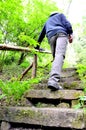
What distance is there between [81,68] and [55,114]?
1.90m

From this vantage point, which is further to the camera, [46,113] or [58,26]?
[58,26]

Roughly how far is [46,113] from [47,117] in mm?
57

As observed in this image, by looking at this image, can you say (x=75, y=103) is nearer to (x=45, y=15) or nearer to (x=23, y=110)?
(x=23, y=110)

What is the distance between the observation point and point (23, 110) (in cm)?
365

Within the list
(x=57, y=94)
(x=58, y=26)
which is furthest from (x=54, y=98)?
(x=58, y=26)

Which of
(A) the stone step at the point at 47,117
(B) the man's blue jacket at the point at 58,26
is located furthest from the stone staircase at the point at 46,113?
(B) the man's blue jacket at the point at 58,26

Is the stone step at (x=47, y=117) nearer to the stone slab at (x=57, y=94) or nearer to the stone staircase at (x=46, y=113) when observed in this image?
the stone staircase at (x=46, y=113)

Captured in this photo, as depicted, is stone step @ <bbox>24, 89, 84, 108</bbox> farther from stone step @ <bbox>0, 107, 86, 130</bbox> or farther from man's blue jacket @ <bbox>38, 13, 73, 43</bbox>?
man's blue jacket @ <bbox>38, 13, 73, 43</bbox>

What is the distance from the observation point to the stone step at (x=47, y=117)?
325 centimetres

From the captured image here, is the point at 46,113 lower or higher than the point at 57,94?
lower

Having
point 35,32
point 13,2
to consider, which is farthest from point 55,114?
point 35,32

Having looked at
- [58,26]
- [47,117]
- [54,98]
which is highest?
[58,26]

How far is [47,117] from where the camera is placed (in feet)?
11.3

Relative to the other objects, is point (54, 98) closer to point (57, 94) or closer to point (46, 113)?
point (57, 94)
